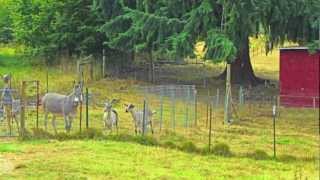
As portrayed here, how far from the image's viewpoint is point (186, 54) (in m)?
29.3

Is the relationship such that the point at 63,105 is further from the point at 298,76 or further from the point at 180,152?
the point at 298,76

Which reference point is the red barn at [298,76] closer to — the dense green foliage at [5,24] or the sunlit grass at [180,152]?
the sunlit grass at [180,152]

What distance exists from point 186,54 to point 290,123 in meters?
6.37

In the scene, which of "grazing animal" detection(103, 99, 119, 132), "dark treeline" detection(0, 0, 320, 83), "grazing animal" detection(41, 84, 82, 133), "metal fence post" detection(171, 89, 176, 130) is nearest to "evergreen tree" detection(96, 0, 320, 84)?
"dark treeline" detection(0, 0, 320, 83)

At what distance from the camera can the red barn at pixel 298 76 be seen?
95.8ft

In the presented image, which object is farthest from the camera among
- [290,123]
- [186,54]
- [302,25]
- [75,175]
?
[302,25]

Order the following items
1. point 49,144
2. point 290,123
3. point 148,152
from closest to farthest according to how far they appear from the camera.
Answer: point 148,152 < point 49,144 < point 290,123

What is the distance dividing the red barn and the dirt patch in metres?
15.7

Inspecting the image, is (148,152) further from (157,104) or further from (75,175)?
(157,104)

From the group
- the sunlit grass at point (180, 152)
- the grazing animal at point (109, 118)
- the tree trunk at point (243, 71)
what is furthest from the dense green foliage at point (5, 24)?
the grazing animal at point (109, 118)

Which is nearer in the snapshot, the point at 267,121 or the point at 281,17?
the point at 267,121

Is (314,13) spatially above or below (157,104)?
above

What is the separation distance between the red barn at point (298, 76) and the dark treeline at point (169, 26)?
125cm

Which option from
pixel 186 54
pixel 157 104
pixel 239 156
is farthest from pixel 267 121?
pixel 239 156
